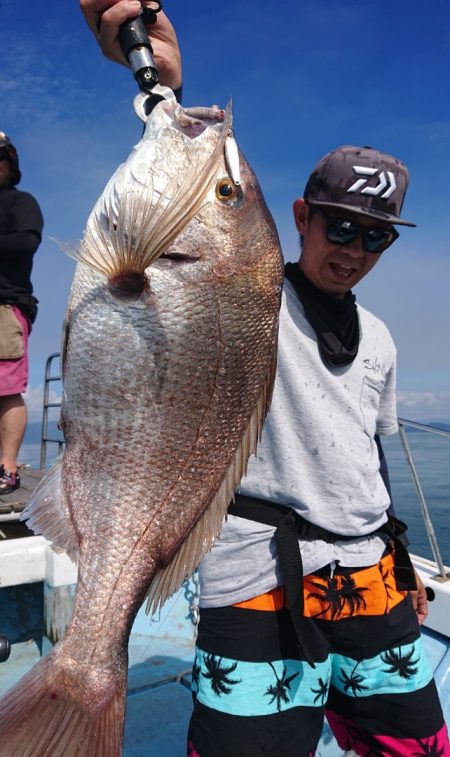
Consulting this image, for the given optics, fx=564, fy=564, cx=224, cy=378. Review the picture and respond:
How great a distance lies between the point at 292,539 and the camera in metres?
1.81

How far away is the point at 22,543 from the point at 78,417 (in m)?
2.54

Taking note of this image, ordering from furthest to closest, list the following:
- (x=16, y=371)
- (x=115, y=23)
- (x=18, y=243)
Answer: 1. (x=16, y=371)
2. (x=18, y=243)
3. (x=115, y=23)

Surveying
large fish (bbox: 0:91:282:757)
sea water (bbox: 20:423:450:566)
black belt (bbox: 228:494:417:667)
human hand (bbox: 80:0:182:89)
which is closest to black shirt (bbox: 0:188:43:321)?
sea water (bbox: 20:423:450:566)

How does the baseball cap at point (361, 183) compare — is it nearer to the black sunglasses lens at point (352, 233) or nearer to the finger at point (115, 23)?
the black sunglasses lens at point (352, 233)

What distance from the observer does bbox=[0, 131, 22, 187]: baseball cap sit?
14.0ft

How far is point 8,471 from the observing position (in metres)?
4.49

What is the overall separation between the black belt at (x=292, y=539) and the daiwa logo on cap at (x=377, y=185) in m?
1.15

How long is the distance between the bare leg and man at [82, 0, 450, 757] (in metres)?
2.87

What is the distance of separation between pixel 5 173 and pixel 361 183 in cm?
328

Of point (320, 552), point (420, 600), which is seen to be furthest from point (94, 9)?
point (420, 600)

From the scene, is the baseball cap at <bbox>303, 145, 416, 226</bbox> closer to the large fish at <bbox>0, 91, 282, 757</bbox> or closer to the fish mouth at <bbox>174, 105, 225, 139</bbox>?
the fish mouth at <bbox>174, 105, 225, 139</bbox>

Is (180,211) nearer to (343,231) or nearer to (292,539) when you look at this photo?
(343,231)

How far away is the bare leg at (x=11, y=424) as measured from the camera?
4273 millimetres

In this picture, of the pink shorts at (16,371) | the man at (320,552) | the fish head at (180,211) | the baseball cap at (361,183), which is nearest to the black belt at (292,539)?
the man at (320,552)
